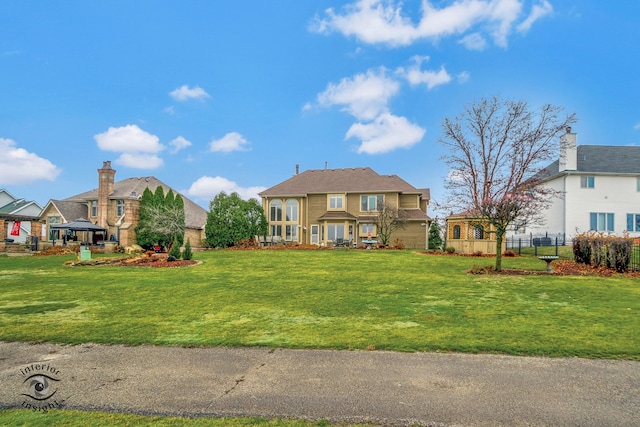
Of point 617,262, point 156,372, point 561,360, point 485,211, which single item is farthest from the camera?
point 485,211

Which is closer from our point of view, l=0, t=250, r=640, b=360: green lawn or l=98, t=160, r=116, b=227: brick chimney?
l=0, t=250, r=640, b=360: green lawn

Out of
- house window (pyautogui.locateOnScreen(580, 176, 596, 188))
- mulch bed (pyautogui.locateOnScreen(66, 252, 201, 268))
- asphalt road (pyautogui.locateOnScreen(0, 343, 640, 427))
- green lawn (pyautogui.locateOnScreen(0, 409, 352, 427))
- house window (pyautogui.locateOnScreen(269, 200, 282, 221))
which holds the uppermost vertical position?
house window (pyautogui.locateOnScreen(580, 176, 596, 188))

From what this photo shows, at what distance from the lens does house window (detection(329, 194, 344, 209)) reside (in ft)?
121

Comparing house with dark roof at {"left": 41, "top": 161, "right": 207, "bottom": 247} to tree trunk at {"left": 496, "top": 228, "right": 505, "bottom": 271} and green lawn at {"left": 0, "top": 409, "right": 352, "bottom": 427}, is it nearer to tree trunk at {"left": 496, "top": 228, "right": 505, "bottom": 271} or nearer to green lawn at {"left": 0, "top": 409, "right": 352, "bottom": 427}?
tree trunk at {"left": 496, "top": 228, "right": 505, "bottom": 271}

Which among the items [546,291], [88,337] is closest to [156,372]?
[88,337]

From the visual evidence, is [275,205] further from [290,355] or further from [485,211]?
[290,355]

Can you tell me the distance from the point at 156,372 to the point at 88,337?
2641 millimetres

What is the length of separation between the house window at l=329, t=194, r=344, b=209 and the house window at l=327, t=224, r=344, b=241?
2141 millimetres

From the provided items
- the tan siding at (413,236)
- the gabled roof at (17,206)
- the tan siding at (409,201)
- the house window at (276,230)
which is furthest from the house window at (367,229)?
the gabled roof at (17,206)

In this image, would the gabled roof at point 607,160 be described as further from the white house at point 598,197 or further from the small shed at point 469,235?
the small shed at point 469,235

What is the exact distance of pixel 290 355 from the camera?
5902 millimetres

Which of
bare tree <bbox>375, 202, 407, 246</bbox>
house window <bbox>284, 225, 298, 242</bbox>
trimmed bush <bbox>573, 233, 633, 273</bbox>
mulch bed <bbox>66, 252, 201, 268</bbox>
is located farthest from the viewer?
house window <bbox>284, 225, 298, 242</bbox>

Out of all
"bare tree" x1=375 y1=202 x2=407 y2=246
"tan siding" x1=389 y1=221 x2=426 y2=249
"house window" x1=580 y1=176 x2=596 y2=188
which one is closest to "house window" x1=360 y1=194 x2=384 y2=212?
"bare tree" x1=375 y1=202 x2=407 y2=246

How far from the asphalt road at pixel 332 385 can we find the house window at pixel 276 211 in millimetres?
32472
